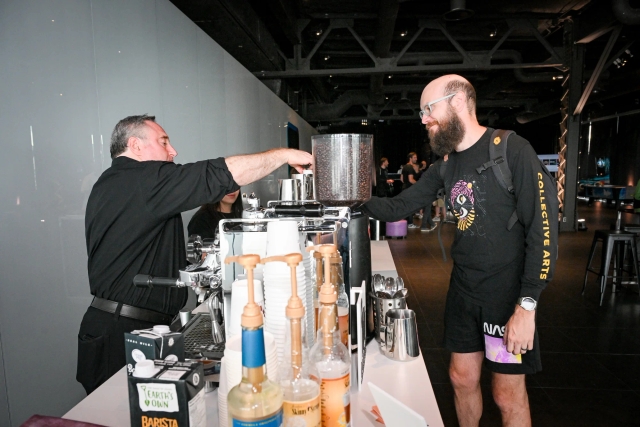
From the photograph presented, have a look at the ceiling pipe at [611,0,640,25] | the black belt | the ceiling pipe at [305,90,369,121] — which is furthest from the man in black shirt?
the ceiling pipe at [305,90,369,121]

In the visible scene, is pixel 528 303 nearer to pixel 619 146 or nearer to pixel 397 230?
pixel 397 230

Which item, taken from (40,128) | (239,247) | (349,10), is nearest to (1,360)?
(40,128)

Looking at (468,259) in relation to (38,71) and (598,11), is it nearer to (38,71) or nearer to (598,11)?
(38,71)

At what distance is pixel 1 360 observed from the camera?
66.1 inches

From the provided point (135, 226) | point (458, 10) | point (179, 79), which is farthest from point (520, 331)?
point (458, 10)

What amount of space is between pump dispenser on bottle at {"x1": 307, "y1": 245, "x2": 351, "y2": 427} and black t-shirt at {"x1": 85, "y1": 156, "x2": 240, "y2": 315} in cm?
70

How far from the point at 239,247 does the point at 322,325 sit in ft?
1.31

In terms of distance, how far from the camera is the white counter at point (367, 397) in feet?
3.23

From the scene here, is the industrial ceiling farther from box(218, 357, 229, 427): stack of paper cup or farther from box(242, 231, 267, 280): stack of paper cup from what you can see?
box(218, 357, 229, 427): stack of paper cup

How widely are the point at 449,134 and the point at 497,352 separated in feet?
2.76

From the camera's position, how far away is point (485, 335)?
1.61 metres

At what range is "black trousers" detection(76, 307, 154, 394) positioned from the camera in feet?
5.02

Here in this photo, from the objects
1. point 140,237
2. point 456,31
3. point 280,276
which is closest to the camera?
point 280,276

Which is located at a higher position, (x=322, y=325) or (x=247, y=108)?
(x=247, y=108)
